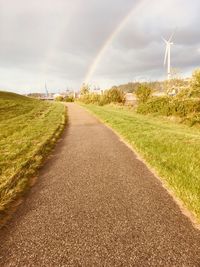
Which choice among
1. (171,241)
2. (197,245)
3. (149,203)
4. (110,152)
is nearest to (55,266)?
(171,241)

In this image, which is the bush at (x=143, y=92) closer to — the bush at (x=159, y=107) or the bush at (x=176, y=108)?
the bush at (x=159, y=107)

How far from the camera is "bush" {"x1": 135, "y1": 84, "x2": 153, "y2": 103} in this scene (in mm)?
37531

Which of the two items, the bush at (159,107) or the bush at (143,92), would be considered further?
the bush at (143,92)

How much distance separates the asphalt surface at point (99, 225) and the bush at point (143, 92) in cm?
3163

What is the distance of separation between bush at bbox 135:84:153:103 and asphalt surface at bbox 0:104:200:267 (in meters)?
31.6

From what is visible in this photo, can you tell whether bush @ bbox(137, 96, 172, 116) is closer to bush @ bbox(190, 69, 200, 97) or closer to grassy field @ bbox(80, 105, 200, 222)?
bush @ bbox(190, 69, 200, 97)

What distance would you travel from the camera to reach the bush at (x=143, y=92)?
37.5 meters

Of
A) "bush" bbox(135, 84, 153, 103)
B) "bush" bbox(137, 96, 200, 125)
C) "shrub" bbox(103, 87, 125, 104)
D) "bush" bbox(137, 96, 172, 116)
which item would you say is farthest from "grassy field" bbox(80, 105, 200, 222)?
"shrub" bbox(103, 87, 125, 104)

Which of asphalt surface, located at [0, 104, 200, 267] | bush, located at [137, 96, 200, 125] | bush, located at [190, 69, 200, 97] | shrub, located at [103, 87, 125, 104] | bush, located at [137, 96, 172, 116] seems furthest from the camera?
shrub, located at [103, 87, 125, 104]

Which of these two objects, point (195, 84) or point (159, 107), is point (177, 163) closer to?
point (195, 84)

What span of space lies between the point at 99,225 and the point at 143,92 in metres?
35.3

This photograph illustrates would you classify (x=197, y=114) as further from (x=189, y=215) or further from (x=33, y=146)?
(x=189, y=215)

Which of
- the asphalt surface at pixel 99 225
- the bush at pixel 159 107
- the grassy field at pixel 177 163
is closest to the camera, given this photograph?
the asphalt surface at pixel 99 225

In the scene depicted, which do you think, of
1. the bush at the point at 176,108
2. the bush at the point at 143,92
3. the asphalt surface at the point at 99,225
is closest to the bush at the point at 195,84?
the bush at the point at 176,108
